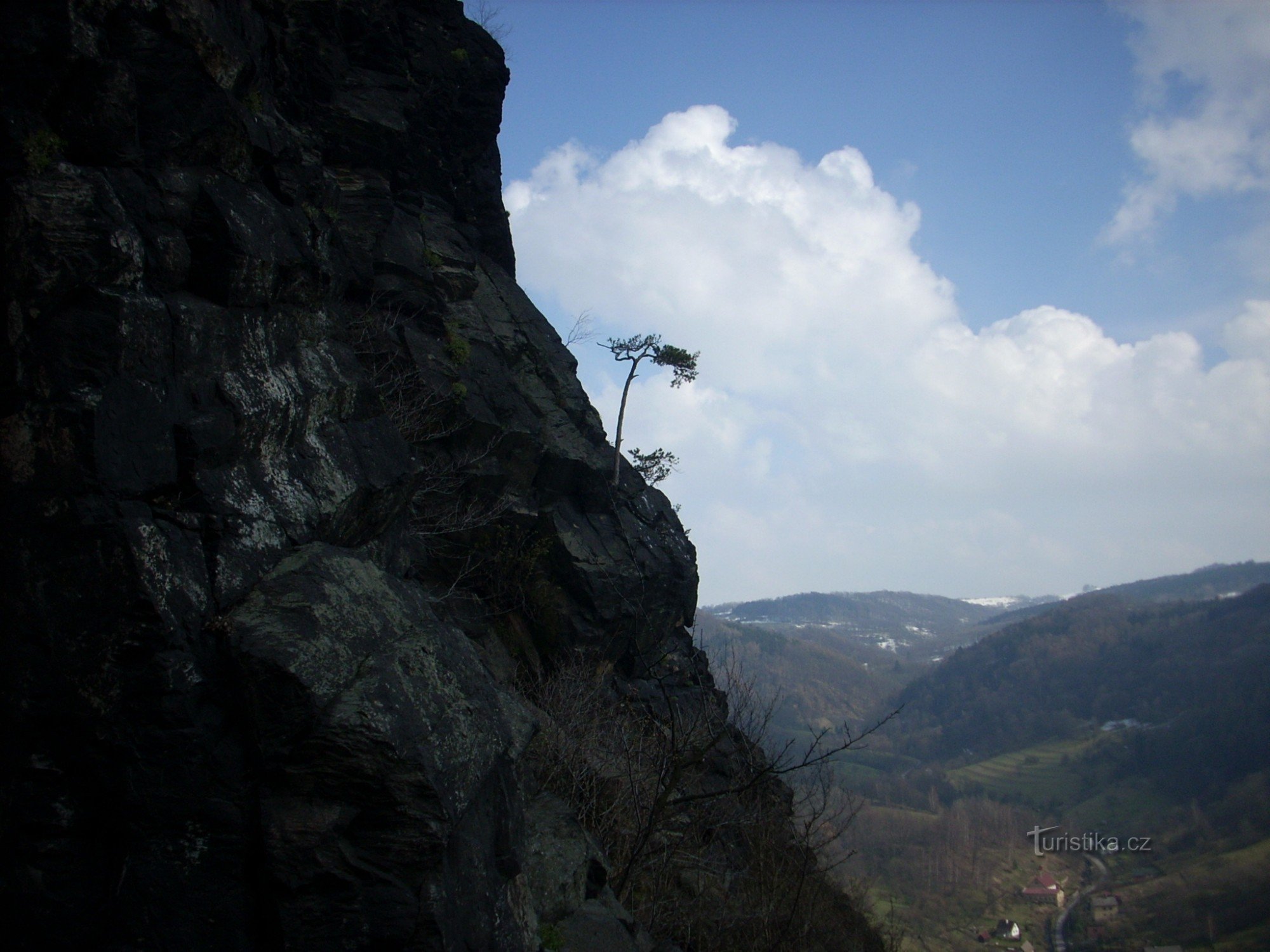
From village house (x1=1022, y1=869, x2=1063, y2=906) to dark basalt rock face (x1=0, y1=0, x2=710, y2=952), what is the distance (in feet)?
351

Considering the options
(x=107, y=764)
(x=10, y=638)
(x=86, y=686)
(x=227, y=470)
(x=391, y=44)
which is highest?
(x=391, y=44)

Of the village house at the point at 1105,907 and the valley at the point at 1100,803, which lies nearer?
the valley at the point at 1100,803

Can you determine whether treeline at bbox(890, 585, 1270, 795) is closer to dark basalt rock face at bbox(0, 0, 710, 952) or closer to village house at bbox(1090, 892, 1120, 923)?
village house at bbox(1090, 892, 1120, 923)

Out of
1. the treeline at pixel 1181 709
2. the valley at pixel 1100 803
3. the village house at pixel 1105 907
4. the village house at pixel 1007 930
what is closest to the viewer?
the village house at pixel 1007 930

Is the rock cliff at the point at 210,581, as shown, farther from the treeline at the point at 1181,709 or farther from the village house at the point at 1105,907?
the treeline at the point at 1181,709

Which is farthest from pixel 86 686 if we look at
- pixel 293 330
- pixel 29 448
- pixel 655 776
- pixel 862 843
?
pixel 862 843

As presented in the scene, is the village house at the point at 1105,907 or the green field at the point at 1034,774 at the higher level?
the village house at the point at 1105,907

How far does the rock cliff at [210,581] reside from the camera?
7.36 meters

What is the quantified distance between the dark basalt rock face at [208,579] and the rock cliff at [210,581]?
1.3 inches

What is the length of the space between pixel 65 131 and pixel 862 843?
121 m

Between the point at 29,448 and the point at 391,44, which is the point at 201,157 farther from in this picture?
the point at 391,44

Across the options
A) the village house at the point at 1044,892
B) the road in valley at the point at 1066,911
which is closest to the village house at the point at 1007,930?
the road in valley at the point at 1066,911

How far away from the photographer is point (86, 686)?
740cm

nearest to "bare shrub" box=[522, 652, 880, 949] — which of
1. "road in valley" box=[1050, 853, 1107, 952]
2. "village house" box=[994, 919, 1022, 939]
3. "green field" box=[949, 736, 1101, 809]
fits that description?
"village house" box=[994, 919, 1022, 939]
